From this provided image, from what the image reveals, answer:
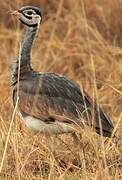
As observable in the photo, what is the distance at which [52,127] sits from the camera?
4.75 meters

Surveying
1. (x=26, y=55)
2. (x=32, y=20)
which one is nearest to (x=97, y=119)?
(x=26, y=55)

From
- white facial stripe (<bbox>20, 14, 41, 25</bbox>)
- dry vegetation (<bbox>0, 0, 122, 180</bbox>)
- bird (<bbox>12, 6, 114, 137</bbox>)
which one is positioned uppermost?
white facial stripe (<bbox>20, 14, 41, 25</bbox>)

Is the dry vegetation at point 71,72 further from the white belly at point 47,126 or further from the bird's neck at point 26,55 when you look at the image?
the bird's neck at point 26,55

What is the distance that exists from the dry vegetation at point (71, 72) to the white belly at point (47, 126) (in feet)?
0.22

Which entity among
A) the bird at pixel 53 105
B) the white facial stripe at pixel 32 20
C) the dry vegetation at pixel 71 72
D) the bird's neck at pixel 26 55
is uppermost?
the white facial stripe at pixel 32 20

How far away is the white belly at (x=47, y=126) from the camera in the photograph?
4.69 meters

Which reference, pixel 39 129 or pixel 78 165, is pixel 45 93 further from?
pixel 78 165

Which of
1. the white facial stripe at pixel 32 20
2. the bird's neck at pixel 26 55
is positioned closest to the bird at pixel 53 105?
the bird's neck at pixel 26 55

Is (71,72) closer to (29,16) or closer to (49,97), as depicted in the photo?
(29,16)

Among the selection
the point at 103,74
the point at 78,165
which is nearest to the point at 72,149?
the point at 78,165

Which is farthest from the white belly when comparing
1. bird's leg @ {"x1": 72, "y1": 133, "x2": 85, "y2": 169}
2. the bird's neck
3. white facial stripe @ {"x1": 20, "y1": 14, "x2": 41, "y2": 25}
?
white facial stripe @ {"x1": 20, "y1": 14, "x2": 41, "y2": 25}

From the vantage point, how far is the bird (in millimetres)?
4707

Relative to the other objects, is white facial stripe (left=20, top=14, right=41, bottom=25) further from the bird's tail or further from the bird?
the bird's tail

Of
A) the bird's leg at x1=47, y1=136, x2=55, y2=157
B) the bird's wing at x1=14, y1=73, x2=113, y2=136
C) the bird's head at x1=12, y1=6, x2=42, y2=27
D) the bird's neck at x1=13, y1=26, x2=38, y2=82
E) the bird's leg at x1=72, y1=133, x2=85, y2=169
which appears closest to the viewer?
the bird's leg at x1=72, y1=133, x2=85, y2=169
